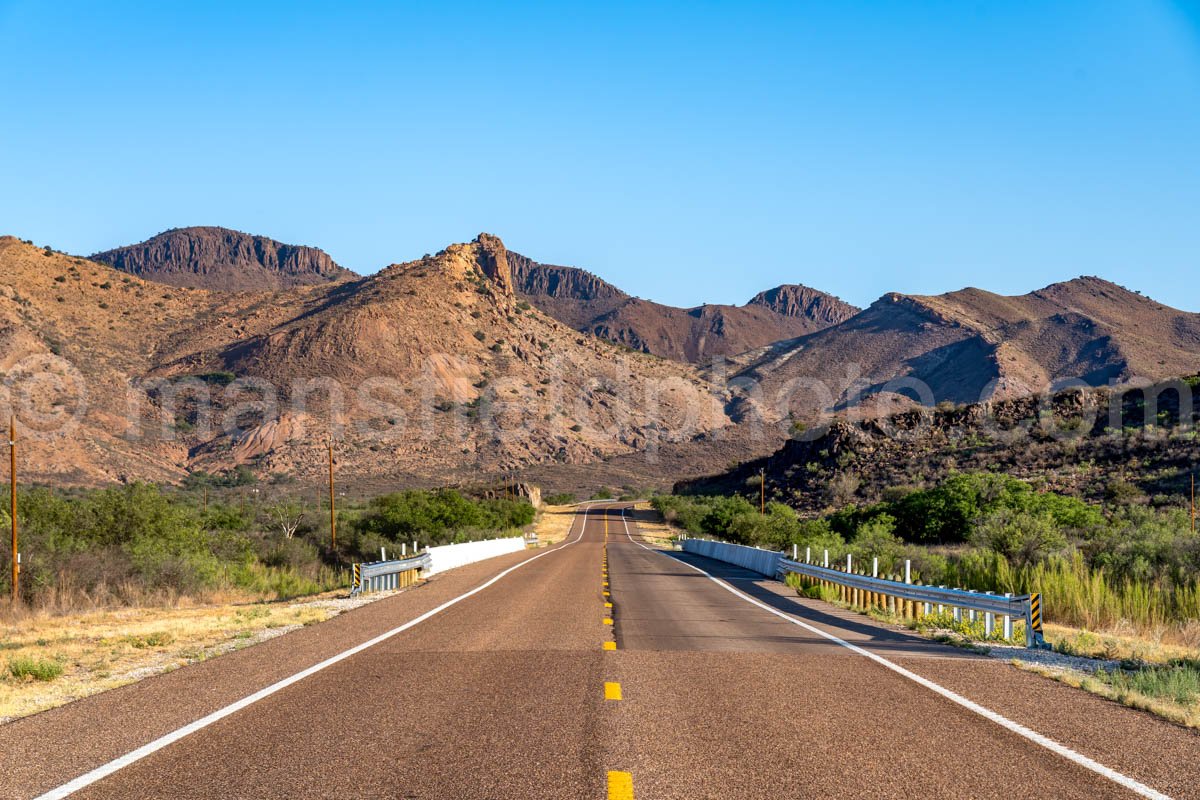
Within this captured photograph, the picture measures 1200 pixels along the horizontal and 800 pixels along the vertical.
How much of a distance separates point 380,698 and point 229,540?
30.6 m

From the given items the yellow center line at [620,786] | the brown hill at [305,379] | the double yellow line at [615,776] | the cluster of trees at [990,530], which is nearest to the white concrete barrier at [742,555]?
the cluster of trees at [990,530]


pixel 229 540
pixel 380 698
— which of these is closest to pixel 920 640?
pixel 380 698

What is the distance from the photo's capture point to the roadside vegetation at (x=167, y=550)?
1018 inches

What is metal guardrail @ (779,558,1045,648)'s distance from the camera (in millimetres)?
14641

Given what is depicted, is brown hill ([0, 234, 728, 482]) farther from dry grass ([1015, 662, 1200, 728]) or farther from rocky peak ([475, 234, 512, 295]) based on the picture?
dry grass ([1015, 662, 1200, 728])

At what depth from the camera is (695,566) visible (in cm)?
4031

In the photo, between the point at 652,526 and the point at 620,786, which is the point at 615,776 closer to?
the point at 620,786

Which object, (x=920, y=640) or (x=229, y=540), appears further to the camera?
(x=229, y=540)

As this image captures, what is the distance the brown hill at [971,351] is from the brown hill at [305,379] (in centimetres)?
2418

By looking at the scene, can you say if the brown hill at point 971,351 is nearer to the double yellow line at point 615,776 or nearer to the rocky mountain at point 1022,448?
the rocky mountain at point 1022,448

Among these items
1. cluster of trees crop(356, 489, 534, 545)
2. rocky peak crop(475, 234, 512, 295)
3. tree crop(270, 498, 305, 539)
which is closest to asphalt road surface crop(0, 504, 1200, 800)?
cluster of trees crop(356, 489, 534, 545)

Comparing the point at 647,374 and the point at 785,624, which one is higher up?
the point at 647,374

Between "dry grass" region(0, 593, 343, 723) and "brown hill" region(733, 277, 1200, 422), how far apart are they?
405 ft

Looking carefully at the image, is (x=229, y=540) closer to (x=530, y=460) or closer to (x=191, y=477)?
(x=191, y=477)
